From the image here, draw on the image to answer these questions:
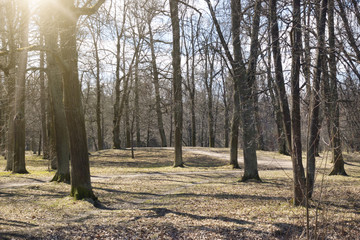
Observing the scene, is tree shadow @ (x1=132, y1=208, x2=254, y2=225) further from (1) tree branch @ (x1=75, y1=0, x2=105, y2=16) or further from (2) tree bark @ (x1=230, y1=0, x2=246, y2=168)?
(1) tree branch @ (x1=75, y1=0, x2=105, y2=16)

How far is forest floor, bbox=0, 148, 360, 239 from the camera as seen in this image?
637cm

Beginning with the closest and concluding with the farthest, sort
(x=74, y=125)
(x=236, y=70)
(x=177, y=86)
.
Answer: (x=74, y=125) < (x=236, y=70) < (x=177, y=86)

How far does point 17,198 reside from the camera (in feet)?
32.6

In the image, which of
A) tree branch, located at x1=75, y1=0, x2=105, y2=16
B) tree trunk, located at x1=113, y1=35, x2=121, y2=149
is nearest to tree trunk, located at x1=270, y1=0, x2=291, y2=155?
tree branch, located at x1=75, y1=0, x2=105, y2=16

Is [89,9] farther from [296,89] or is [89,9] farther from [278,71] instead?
[296,89]

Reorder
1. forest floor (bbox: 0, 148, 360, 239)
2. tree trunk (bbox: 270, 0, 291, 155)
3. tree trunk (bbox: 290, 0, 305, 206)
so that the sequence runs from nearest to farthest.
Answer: forest floor (bbox: 0, 148, 360, 239), tree trunk (bbox: 290, 0, 305, 206), tree trunk (bbox: 270, 0, 291, 155)

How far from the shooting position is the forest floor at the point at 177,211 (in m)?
6.37

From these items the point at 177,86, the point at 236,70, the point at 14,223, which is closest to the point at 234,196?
the point at 236,70

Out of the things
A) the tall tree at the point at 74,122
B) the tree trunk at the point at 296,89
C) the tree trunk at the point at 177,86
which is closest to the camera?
the tree trunk at the point at 296,89

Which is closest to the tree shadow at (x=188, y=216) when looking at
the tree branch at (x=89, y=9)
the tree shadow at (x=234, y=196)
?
the tree shadow at (x=234, y=196)

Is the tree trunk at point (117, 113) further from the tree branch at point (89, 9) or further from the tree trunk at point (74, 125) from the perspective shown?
the tree branch at point (89, 9)

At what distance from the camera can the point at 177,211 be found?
8172mm

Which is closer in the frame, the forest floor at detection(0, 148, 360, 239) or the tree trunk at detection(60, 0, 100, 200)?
the forest floor at detection(0, 148, 360, 239)

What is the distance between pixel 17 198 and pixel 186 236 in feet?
21.4
